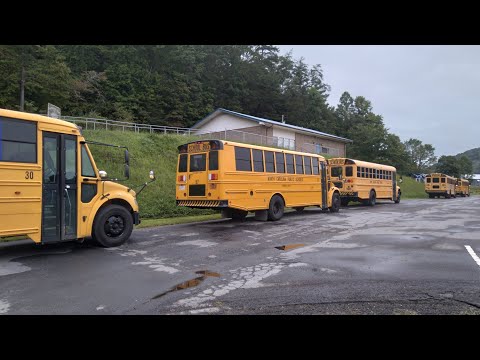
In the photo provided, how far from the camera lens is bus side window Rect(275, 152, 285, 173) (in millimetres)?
15509

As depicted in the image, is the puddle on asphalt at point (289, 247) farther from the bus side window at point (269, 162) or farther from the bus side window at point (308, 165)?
the bus side window at point (308, 165)

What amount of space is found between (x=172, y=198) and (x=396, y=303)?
14.5 metres

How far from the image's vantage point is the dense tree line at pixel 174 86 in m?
32.0

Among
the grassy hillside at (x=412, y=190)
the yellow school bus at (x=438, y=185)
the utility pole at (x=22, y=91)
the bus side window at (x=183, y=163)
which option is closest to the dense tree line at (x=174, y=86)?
the utility pole at (x=22, y=91)

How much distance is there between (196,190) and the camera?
13.5m

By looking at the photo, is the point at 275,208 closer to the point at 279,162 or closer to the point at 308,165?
the point at 279,162

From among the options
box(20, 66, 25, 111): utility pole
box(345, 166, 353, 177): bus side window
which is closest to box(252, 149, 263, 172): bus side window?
box(345, 166, 353, 177): bus side window

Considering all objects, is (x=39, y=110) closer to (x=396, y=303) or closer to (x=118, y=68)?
(x=118, y=68)

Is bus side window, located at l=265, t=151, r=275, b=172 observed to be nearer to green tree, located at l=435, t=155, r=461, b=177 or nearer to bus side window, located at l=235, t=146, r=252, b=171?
bus side window, located at l=235, t=146, r=252, b=171

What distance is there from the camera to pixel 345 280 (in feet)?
19.5

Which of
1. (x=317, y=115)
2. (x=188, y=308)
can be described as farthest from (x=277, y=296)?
(x=317, y=115)

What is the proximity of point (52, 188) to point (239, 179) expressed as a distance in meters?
6.89

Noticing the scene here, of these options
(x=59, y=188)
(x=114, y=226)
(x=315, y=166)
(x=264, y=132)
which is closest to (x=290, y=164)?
(x=315, y=166)

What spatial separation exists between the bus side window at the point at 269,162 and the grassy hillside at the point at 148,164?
4.69m
